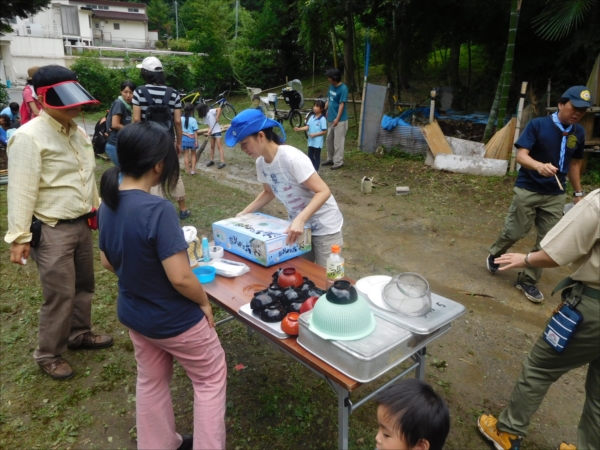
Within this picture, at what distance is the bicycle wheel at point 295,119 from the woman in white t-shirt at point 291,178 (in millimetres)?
10737

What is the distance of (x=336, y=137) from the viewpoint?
27.9 feet

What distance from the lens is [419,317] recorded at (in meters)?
1.89

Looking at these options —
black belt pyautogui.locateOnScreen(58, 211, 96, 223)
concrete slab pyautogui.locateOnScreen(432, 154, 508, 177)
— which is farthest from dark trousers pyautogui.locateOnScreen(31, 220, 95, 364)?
concrete slab pyautogui.locateOnScreen(432, 154, 508, 177)

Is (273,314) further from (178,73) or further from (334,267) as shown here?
(178,73)

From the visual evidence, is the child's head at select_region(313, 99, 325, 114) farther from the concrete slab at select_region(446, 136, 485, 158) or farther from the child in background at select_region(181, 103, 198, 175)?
the concrete slab at select_region(446, 136, 485, 158)

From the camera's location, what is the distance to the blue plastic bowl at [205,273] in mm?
2459

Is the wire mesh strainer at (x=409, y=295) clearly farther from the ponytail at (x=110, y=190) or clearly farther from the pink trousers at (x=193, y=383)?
the ponytail at (x=110, y=190)

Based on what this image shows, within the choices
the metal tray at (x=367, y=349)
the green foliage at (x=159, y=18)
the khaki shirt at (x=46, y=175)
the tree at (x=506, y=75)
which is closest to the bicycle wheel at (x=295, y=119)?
the tree at (x=506, y=75)

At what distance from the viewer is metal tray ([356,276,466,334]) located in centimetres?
182

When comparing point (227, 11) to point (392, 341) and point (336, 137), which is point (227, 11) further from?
point (392, 341)

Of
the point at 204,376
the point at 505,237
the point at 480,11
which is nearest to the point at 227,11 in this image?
the point at 480,11

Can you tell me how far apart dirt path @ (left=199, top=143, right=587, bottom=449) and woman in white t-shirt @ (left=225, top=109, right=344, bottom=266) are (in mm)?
1347

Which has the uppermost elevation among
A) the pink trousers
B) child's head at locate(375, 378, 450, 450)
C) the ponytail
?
the ponytail

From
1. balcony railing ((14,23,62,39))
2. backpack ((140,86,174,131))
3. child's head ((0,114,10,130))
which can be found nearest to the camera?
backpack ((140,86,174,131))
